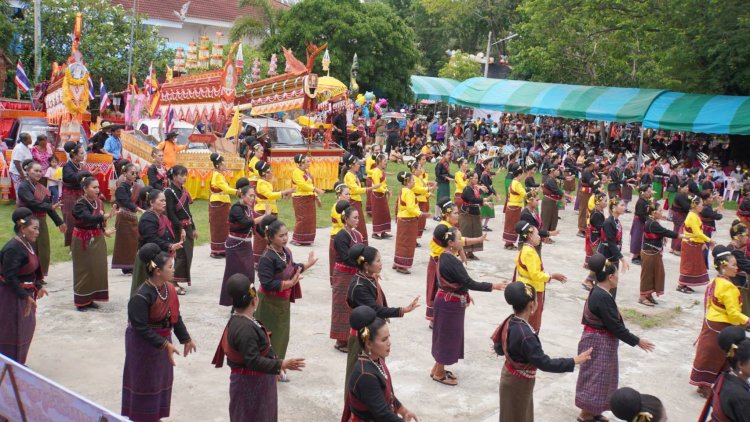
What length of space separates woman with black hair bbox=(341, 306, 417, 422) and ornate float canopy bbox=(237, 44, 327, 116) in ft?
36.5

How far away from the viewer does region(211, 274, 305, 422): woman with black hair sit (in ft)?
17.4

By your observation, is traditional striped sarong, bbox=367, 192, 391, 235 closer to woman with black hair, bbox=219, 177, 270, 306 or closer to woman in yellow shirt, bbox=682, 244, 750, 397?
woman with black hair, bbox=219, 177, 270, 306

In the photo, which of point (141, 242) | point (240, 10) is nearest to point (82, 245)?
point (141, 242)

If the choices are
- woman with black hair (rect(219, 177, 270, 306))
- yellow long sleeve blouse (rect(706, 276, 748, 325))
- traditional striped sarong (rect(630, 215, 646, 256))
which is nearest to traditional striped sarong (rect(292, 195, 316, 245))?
woman with black hair (rect(219, 177, 270, 306))

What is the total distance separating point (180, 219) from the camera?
33.6 ft

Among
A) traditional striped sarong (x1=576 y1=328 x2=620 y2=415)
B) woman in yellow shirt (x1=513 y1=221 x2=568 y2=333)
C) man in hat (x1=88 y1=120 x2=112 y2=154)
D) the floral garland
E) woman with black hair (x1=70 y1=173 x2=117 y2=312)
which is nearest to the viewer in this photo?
traditional striped sarong (x1=576 y1=328 x2=620 y2=415)

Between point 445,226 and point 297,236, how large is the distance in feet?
19.0

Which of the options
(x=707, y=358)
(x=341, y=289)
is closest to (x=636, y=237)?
(x=707, y=358)

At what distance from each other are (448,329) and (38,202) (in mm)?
5698

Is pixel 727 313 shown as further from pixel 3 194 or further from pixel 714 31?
pixel 714 31

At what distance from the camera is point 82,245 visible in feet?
30.5

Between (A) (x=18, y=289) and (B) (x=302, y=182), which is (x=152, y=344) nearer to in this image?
(A) (x=18, y=289)

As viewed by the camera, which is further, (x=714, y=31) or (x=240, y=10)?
(x=240, y=10)

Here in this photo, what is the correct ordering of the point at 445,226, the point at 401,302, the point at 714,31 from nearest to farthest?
the point at 445,226 < the point at 401,302 < the point at 714,31
